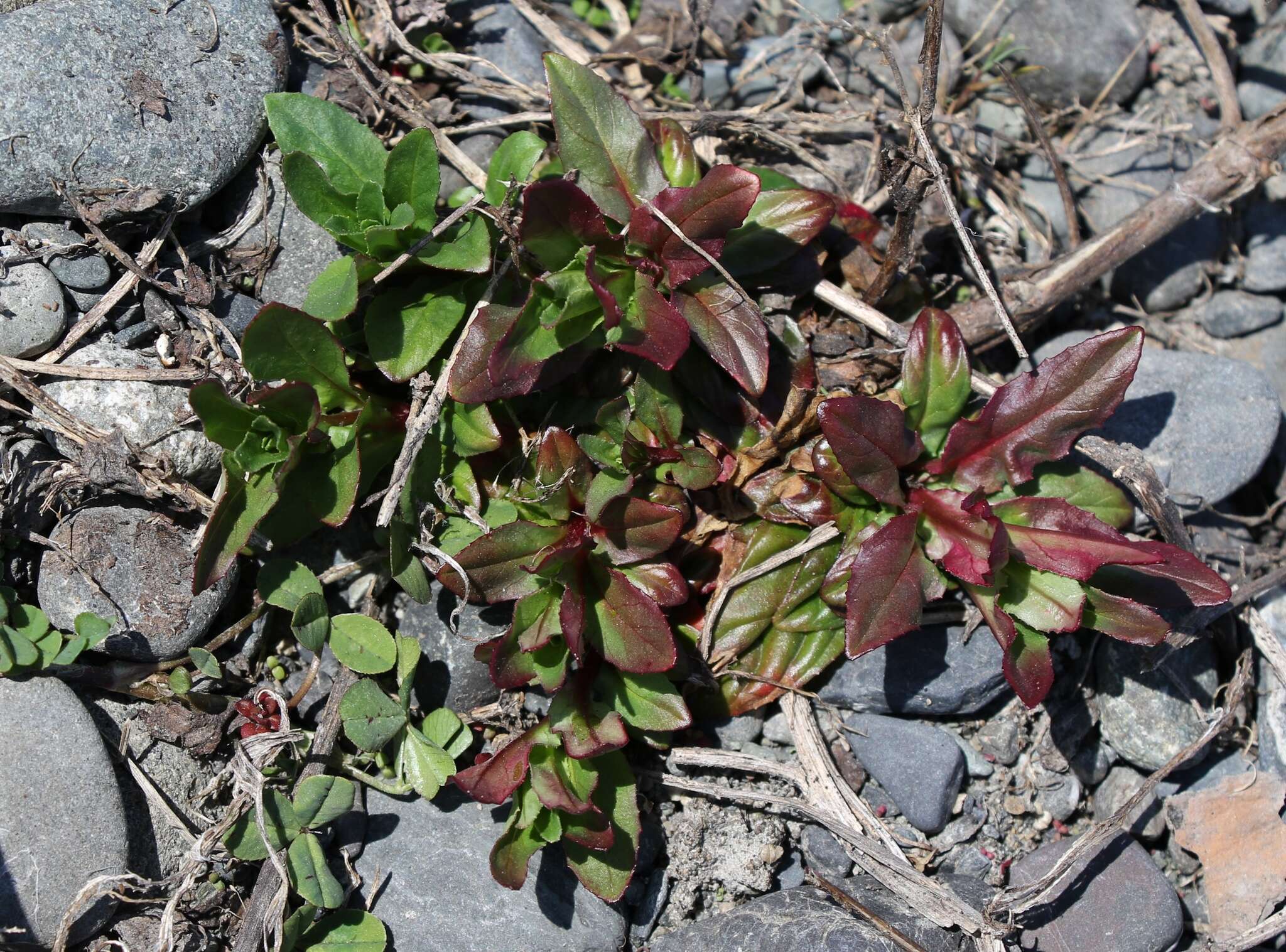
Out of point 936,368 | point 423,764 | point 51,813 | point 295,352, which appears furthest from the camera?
point 936,368

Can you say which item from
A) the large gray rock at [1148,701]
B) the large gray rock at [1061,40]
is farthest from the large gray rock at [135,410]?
the large gray rock at [1061,40]

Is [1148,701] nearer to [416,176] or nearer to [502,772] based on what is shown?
[502,772]

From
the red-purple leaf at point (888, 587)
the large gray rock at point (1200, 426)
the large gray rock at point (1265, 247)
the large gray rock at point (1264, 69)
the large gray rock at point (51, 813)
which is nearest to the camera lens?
the large gray rock at point (51, 813)

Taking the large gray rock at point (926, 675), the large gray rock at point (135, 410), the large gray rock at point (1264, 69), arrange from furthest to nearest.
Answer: the large gray rock at point (1264, 69), the large gray rock at point (926, 675), the large gray rock at point (135, 410)

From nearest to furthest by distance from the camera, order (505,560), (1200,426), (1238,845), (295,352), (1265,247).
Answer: (295,352), (505,560), (1238,845), (1200,426), (1265,247)

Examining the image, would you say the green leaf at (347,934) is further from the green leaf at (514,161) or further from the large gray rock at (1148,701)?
the large gray rock at (1148,701)

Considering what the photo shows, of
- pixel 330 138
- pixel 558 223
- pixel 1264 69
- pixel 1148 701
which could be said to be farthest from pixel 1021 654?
pixel 1264 69

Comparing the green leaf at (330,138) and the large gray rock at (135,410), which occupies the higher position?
the green leaf at (330,138)
